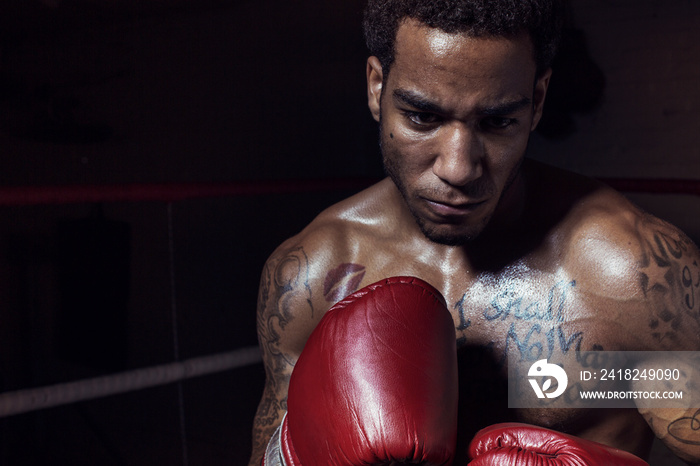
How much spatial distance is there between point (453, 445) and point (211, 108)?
279cm

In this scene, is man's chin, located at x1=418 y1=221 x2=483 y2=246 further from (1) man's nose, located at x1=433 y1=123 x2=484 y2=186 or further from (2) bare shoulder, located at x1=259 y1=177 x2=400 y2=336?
(2) bare shoulder, located at x1=259 y1=177 x2=400 y2=336

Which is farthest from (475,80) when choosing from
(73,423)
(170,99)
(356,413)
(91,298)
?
(170,99)

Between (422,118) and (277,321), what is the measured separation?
20.0 inches

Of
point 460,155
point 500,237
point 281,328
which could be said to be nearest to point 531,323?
point 500,237

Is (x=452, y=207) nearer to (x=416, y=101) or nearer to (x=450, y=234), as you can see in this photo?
(x=450, y=234)

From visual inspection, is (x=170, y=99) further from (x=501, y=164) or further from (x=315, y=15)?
(x=501, y=164)

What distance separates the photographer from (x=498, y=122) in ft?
3.24

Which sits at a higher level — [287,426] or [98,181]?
[287,426]

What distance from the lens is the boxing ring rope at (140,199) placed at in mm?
1476

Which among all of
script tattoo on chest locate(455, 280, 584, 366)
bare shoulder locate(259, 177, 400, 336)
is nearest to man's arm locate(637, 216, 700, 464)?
script tattoo on chest locate(455, 280, 584, 366)

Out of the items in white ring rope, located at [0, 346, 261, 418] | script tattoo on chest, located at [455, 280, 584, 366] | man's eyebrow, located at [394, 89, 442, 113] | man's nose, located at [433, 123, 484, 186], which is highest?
man's eyebrow, located at [394, 89, 442, 113]

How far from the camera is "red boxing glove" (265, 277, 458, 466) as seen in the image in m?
0.79

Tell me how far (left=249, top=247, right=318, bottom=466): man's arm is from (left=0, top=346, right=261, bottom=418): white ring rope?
586 millimetres

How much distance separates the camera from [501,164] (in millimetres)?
1001
